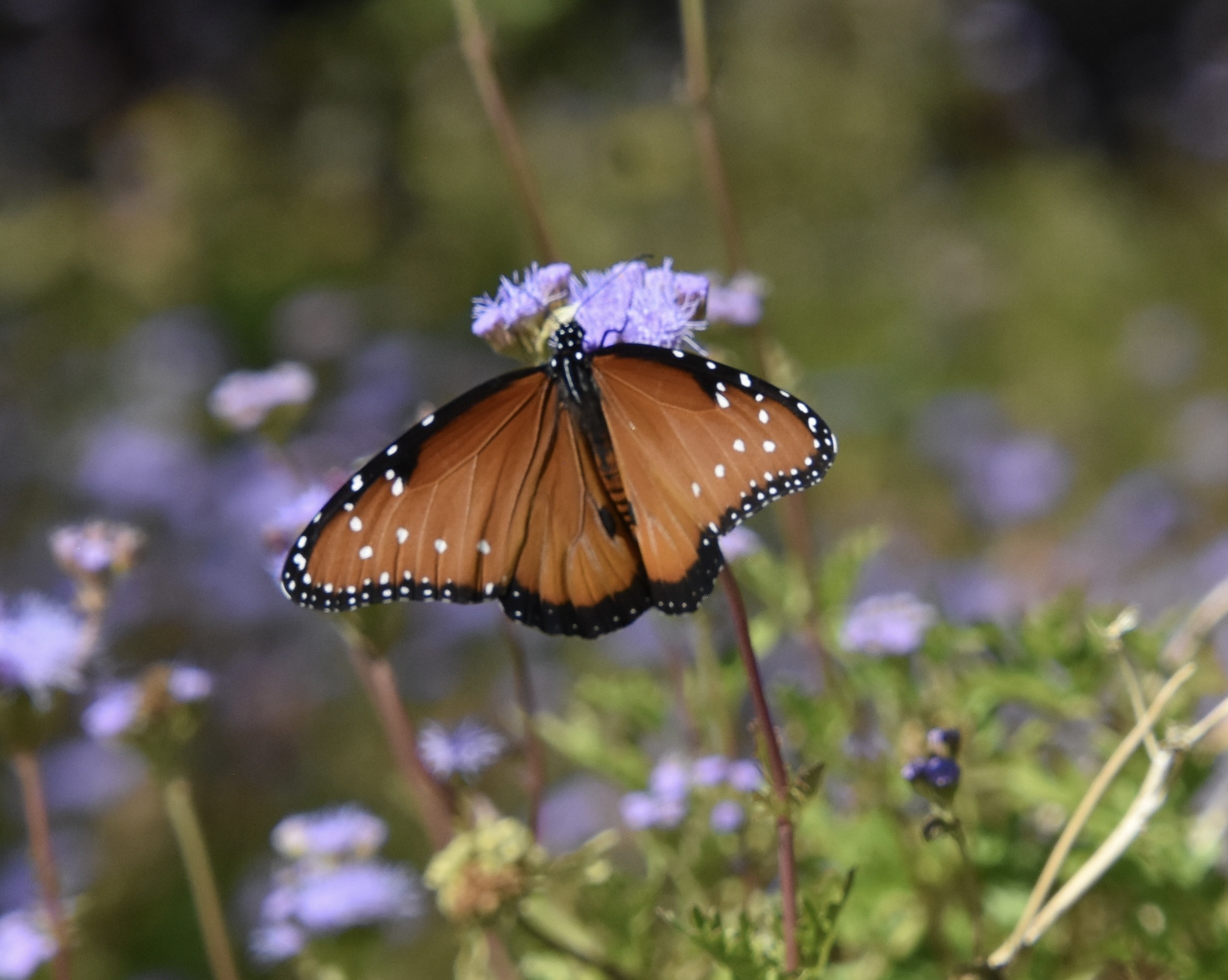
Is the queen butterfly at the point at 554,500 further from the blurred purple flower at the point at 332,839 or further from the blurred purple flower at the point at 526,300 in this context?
the blurred purple flower at the point at 332,839

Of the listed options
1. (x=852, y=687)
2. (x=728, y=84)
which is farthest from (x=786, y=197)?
(x=852, y=687)

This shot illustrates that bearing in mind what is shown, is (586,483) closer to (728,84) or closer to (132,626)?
(132,626)

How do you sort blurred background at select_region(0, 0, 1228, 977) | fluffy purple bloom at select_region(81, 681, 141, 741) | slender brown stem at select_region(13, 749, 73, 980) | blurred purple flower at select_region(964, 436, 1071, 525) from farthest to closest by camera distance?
blurred purple flower at select_region(964, 436, 1071, 525)
blurred background at select_region(0, 0, 1228, 977)
fluffy purple bloom at select_region(81, 681, 141, 741)
slender brown stem at select_region(13, 749, 73, 980)

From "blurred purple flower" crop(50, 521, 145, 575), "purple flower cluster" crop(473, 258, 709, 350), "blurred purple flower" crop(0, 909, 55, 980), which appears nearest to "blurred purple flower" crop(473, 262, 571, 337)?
"purple flower cluster" crop(473, 258, 709, 350)

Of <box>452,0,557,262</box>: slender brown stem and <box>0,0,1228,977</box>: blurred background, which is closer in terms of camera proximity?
<box>452,0,557,262</box>: slender brown stem

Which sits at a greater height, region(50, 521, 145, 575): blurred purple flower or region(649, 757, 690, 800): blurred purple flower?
region(50, 521, 145, 575): blurred purple flower

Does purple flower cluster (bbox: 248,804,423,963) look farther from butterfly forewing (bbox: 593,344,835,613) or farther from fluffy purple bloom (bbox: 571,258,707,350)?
fluffy purple bloom (bbox: 571,258,707,350)
